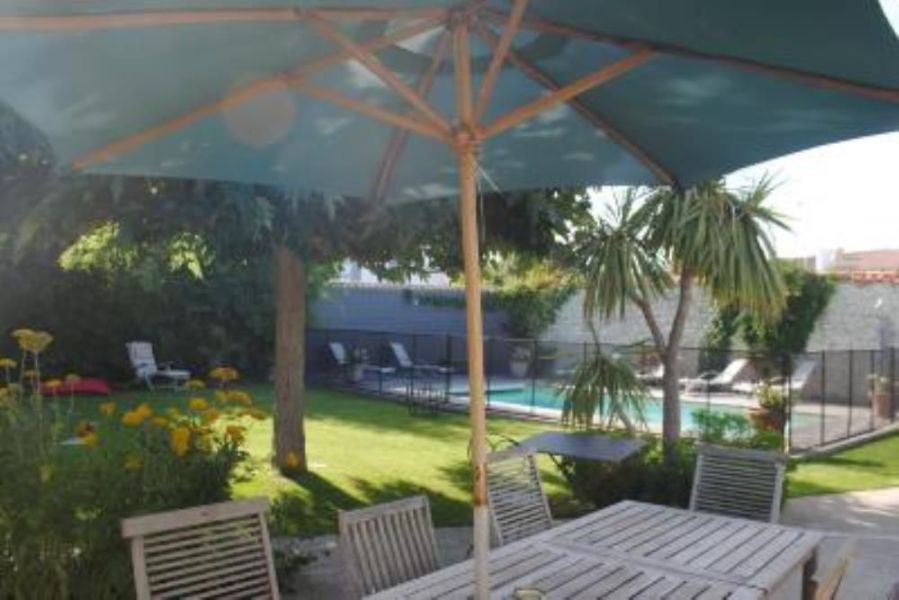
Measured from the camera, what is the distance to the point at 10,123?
20.9 feet

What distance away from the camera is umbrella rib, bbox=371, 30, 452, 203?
380cm

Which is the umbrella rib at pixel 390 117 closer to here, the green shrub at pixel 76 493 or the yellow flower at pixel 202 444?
the green shrub at pixel 76 493

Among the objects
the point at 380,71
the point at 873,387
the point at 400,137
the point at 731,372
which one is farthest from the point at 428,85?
the point at 731,372

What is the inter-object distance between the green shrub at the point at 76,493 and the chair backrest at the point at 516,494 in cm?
143

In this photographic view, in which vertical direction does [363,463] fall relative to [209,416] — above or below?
below

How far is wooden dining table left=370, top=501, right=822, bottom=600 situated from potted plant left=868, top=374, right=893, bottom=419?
11233 millimetres

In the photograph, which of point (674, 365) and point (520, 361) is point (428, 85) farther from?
→ point (520, 361)

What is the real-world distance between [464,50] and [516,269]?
263 inches

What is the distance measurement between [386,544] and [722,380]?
46.2ft

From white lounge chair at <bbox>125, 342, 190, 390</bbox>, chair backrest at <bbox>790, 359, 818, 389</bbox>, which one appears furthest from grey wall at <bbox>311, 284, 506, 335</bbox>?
chair backrest at <bbox>790, 359, 818, 389</bbox>

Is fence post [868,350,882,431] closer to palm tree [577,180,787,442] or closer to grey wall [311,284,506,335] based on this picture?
palm tree [577,180,787,442]

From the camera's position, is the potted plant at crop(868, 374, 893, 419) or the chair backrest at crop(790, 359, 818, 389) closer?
the potted plant at crop(868, 374, 893, 419)

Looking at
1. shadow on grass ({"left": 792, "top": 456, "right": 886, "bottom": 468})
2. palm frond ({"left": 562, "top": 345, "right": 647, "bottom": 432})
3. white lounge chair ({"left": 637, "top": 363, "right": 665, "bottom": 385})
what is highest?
palm frond ({"left": 562, "top": 345, "right": 647, "bottom": 432})

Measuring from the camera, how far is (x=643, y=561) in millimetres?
3582
